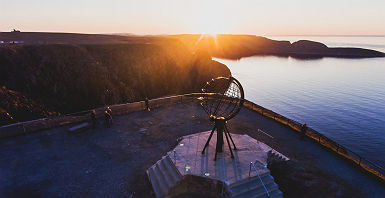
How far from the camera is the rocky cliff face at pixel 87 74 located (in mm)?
39062

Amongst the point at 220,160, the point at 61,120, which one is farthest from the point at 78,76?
the point at 220,160

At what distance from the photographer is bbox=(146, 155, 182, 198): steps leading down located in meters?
10.8

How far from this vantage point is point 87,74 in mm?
48750

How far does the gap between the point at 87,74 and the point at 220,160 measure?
46.3m

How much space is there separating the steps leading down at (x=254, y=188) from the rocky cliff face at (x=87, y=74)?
35.9m

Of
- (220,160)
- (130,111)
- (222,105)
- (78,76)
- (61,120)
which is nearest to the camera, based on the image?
(220,160)

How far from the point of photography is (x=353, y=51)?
610 feet

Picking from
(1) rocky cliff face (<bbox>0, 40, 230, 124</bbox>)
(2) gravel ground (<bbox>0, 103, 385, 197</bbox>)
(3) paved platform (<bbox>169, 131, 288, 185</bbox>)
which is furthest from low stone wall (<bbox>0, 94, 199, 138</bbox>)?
(1) rocky cliff face (<bbox>0, 40, 230, 124</bbox>)

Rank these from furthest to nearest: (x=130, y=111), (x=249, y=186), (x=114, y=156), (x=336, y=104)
A: 1. (x=336, y=104)
2. (x=130, y=111)
3. (x=114, y=156)
4. (x=249, y=186)

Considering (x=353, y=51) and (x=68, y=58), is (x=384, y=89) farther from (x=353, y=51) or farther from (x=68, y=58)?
(x=353, y=51)

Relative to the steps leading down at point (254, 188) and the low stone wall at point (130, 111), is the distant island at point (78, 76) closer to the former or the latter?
the low stone wall at point (130, 111)

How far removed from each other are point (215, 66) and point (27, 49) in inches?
2552

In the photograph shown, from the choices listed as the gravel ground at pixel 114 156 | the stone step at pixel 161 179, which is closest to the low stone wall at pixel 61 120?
the gravel ground at pixel 114 156

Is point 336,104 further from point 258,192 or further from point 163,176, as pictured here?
point 163,176
